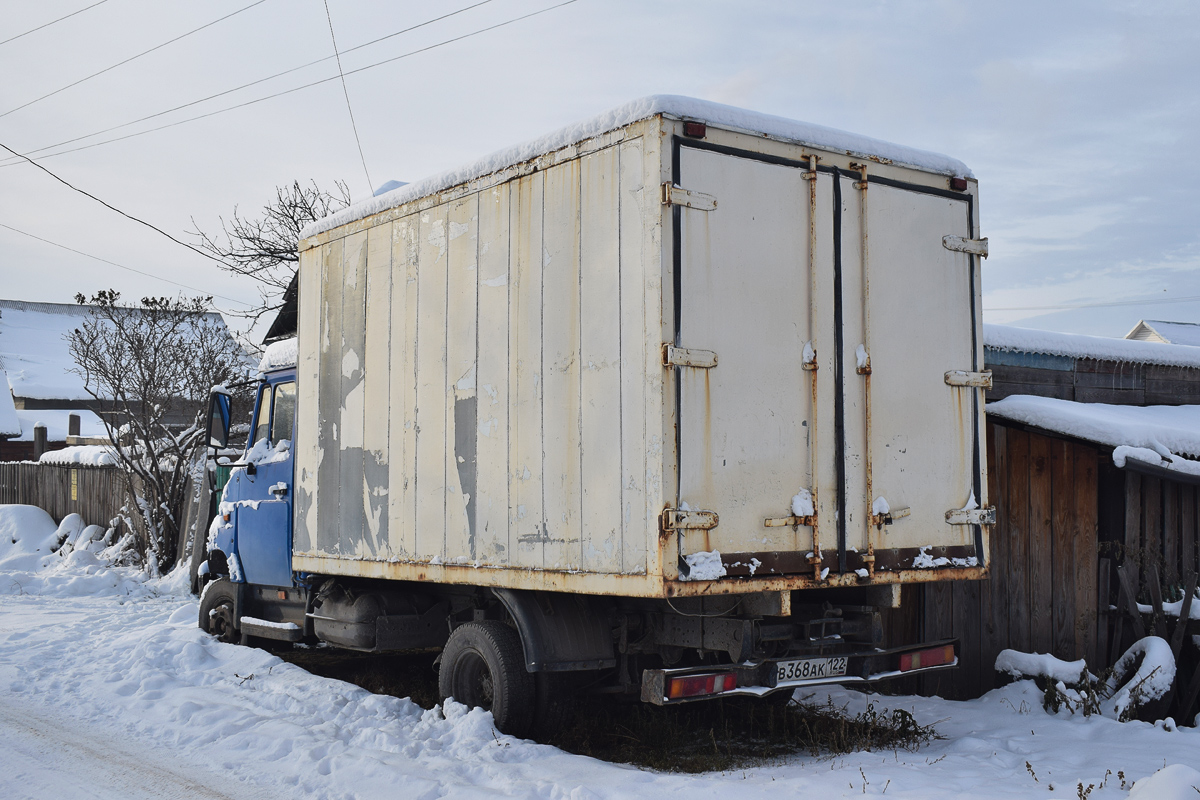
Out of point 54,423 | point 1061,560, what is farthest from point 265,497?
point 54,423

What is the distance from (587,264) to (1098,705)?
4522 millimetres

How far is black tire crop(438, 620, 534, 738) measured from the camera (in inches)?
225

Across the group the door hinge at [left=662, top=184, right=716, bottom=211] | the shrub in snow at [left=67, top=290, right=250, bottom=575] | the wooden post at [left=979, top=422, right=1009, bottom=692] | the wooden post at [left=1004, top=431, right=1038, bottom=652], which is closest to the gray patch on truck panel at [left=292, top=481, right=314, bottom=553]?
the door hinge at [left=662, top=184, right=716, bottom=211]

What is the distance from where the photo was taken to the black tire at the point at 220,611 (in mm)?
8898

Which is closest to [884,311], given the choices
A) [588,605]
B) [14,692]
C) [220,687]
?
[588,605]

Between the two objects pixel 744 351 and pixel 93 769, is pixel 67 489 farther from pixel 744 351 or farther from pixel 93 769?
pixel 744 351

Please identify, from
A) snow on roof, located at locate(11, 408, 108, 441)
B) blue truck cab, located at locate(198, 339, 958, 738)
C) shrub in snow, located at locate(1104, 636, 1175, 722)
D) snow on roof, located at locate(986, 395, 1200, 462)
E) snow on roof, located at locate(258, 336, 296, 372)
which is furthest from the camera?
snow on roof, located at locate(11, 408, 108, 441)

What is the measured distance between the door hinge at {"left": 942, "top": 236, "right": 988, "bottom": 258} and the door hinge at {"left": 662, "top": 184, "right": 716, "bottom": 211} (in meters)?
1.78

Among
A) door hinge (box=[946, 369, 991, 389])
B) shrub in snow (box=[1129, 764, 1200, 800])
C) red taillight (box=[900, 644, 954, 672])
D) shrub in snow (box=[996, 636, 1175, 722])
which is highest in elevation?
door hinge (box=[946, 369, 991, 389])

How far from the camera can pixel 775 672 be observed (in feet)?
16.9

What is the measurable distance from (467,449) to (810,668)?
2364 millimetres

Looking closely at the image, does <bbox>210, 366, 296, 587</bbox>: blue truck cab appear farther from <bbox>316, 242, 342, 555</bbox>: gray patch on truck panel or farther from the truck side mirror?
<bbox>316, 242, 342, 555</bbox>: gray patch on truck panel

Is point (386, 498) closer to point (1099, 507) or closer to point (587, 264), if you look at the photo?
point (587, 264)

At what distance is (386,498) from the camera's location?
6.67 metres
